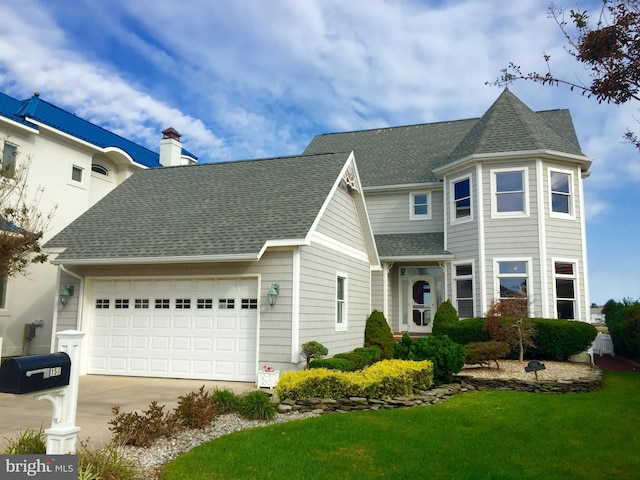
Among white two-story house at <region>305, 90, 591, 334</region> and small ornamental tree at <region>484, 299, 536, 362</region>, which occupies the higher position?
white two-story house at <region>305, 90, 591, 334</region>

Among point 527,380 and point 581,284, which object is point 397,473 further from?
point 581,284

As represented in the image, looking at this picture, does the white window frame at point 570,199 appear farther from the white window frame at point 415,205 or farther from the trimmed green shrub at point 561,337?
the white window frame at point 415,205

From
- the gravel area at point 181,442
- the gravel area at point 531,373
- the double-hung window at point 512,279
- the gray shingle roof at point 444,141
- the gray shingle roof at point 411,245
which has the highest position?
the gray shingle roof at point 444,141

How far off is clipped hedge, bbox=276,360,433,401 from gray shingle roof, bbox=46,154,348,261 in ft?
11.0

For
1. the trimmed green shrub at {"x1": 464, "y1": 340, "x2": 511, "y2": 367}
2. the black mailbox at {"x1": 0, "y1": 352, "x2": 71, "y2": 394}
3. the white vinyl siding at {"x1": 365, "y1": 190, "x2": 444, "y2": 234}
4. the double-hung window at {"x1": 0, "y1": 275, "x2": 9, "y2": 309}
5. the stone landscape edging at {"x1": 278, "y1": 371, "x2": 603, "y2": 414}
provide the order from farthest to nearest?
the white vinyl siding at {"x1": 365, "y1": 190, "x2": 444, "y2": 234} < the double-hung window at {"x1": 0, "y1": 275, "x2": 9, "y2": 309} < the trimmed green shrub at {"x1": 464, "y1": 340, "x2": 511, "y2": 367} < the stone landscape edging at {"x1": 278, "y1": 371, "x2": 603, "y2": 414} < the black mailbox at {"x1": 0, "y1": 352, "x2": 71, "y2": 394}

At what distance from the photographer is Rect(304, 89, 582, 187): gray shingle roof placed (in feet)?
57.9

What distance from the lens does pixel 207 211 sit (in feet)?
47.0

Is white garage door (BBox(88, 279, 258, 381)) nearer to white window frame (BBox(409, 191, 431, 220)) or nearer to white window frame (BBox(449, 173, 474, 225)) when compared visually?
white window frame (BBox(449, 173, 474, 225))

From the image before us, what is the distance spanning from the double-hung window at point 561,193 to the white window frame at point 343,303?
24.5ft

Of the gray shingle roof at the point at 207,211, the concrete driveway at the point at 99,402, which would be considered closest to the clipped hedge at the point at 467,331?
the gray shingle roof at the point at 207,211

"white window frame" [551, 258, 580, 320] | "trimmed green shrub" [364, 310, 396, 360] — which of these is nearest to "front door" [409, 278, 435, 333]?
"trimmed green shrub" [364, 310, 396, 360]

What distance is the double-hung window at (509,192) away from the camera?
17.2 m

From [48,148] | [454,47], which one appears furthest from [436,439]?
[48,148]

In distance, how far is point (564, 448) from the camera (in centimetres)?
698
